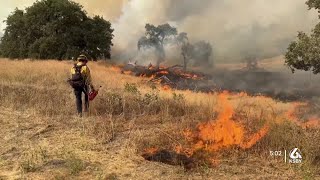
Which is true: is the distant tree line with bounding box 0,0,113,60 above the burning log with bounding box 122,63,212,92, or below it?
above

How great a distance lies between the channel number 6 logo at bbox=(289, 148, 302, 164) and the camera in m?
8.35

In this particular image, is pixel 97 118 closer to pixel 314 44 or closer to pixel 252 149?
pixel 252 149

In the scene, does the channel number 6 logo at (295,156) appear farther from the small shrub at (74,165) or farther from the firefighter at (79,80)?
the firefighter at (79,80)

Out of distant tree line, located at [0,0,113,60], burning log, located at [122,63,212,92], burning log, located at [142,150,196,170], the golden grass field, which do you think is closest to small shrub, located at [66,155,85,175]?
the golden grass field

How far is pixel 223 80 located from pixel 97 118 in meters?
19.2

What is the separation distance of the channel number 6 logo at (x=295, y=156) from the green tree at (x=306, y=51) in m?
8.39

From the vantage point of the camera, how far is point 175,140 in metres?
9.20

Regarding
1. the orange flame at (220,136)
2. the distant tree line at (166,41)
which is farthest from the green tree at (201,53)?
the orange flame at (220,136)

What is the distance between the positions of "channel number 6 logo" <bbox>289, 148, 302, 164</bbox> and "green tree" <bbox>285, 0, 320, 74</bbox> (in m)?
8.39

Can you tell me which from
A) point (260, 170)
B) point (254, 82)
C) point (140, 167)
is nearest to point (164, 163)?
point (140, 167)

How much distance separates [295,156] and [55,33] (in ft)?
133

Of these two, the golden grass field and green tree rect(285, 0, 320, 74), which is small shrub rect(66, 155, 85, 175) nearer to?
the golden grass field

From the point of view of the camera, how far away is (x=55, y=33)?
4541cm

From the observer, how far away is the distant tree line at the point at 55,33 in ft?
148
